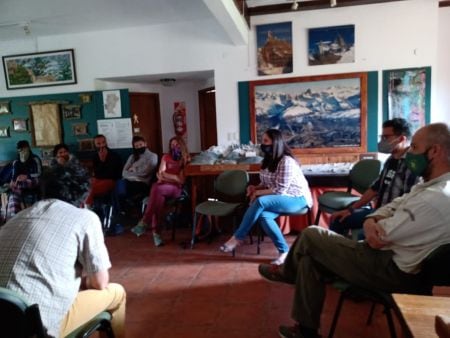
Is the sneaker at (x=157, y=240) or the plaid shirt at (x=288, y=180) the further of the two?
the sneaker at (x=157, y=240)

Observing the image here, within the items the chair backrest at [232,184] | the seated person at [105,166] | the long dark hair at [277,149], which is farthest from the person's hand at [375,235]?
the seated person at [105,166]

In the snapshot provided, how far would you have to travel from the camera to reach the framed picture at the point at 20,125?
5.60 metres

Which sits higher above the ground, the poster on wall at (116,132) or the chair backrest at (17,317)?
the poster on wall at (116,132)

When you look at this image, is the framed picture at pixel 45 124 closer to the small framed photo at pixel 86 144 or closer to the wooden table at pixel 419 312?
the small framed photo at pixel 86 144

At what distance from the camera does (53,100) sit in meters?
5.43

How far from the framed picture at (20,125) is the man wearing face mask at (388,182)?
499 cm

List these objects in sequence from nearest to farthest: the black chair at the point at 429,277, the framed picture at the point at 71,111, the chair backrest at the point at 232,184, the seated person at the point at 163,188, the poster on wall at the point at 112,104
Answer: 1. the black chair at the point at 429,277
2. the chair backrest at the point at 232,184
3. the seated person at the point at 163,188
4. the poster on wall at the point at 112,104
5. the framed picture at the point at 71,111

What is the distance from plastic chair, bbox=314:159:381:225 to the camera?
3193mm

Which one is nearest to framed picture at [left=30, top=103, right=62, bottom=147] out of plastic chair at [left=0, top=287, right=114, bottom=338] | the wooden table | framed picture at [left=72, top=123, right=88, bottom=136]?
framed picture at [left=72, top=123, right=88, bottom=136]

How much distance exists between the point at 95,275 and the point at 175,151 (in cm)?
279

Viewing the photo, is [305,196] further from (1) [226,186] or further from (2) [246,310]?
(2) [246,310]

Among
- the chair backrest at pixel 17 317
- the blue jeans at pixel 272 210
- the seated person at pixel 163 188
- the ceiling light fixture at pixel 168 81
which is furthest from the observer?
the ceiling light fixture at pixel 168 81

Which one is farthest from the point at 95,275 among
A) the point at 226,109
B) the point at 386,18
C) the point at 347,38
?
the point at 386,18

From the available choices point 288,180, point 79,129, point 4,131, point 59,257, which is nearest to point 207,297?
point 288,180
